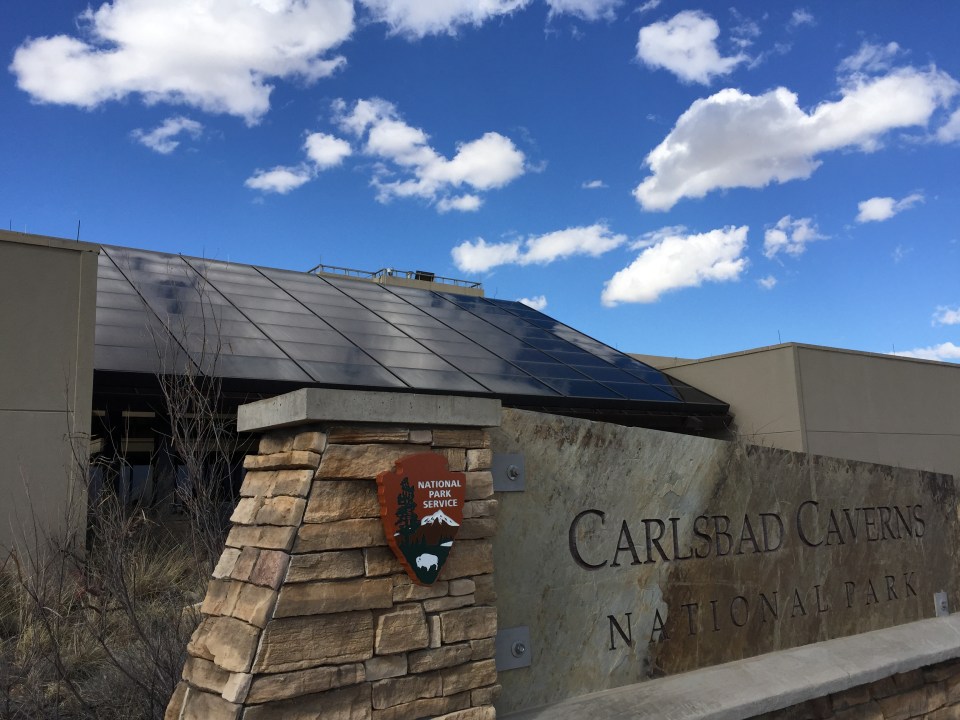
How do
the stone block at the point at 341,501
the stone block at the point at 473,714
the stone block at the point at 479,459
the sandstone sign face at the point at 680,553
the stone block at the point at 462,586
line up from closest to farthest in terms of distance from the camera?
the stone block at the point at 341,501
the stone block at the point at 473,714
the stone block at the point at 462,586
the stone block at the point at 479,459
the sandstone sign face at the point at 680,553

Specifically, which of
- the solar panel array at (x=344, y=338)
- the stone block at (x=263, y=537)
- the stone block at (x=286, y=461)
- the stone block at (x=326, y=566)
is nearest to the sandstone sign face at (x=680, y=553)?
the stone block at (x=326, y=566)

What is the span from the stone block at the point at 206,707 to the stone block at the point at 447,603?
0.97 meters

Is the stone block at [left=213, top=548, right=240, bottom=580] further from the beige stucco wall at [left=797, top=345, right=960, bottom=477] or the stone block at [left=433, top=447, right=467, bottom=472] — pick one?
the beige stucco wall at [left=797, top=345, right=960, bottom=477]

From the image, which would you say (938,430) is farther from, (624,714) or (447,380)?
(624,714)

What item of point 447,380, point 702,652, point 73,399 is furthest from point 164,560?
point 447,380

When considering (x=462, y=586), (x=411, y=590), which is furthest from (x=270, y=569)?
(x=462, y=586)

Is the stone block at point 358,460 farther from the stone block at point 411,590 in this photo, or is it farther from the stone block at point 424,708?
the stone block at point 424,708

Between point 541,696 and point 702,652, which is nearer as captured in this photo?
point 541,696

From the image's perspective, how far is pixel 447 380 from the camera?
11945mm

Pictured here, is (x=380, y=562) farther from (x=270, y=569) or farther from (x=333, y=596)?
(x=270, y=569)

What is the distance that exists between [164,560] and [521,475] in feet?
14.1

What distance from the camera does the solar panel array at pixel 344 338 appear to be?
10.6 meters

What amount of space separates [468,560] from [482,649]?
45 centimetres

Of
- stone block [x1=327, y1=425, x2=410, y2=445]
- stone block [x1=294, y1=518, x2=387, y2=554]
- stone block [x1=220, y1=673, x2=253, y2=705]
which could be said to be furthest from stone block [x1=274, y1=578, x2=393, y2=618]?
stone block [x1=327, y1=425, x2=410, y2=445]
